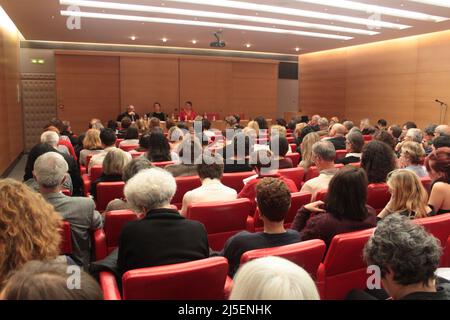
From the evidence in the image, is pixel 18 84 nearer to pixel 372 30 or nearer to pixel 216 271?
pixel 372 30

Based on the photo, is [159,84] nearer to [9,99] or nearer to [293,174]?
[9,99]

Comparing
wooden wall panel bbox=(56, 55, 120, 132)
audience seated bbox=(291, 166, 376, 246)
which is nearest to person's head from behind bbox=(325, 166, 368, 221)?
audience seated bbox=(291, 166, 376, 246)

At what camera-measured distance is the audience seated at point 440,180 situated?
129 inches

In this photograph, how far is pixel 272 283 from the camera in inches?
41.1

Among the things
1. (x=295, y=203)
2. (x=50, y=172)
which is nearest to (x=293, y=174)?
(x=295, y=203)

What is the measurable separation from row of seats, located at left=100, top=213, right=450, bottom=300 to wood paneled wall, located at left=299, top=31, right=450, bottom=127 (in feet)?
33.8

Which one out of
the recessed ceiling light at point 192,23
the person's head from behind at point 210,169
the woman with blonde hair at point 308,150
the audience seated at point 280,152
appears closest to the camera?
the person's head from behind at point 210,169

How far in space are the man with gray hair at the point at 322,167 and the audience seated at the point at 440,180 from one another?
34.3 inches

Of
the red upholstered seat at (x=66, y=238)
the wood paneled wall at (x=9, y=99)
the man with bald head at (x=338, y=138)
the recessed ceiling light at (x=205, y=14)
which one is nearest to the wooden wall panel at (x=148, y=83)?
the wood paneled wall at (x=9, y=99)

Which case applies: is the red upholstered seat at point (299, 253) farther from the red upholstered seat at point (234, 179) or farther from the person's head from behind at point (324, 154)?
the red upholstered seat at point (234, 179)

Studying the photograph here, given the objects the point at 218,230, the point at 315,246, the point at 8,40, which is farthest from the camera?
the point at 8,40

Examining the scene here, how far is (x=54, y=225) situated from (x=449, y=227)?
258cm

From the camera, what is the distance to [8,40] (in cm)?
1028

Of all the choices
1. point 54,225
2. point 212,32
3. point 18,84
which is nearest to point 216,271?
point 54,225
